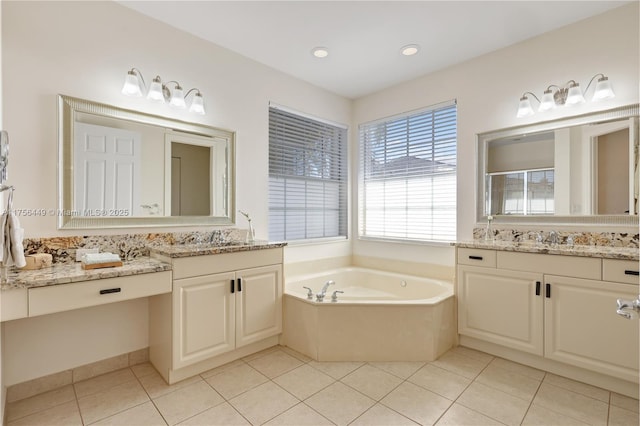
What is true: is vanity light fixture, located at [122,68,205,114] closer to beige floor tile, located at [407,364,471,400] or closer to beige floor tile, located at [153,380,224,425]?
beige floor tile, located at [153,380,224,425]

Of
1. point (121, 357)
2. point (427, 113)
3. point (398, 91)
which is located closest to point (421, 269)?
point (427, 113)

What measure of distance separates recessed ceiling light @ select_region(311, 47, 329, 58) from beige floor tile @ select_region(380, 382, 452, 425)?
108 inches

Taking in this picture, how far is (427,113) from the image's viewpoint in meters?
3.38

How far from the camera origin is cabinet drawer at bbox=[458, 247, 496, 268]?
2.47 metres

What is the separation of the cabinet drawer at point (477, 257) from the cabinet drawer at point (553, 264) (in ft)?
0.19

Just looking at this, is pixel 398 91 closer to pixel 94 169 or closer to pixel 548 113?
pixel 548 113

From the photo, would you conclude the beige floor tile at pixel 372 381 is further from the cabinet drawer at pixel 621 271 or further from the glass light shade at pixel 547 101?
the glass light shade at pixel 547 101

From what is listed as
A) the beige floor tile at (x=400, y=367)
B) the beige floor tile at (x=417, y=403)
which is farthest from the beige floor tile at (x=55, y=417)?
the beige floor tile at (x=400, y=367)

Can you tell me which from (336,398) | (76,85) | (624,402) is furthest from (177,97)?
(624,402)

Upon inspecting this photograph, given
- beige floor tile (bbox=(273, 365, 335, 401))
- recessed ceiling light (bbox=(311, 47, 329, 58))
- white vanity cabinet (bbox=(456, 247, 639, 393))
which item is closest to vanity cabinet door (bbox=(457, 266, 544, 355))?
white vanity cabinet (bbox=(456, 247, 639, 393))

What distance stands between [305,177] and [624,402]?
3039mm

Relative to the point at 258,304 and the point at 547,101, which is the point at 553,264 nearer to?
the point at 547,101

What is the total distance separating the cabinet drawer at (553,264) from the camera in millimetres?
2035

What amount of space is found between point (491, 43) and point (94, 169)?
331 cm
